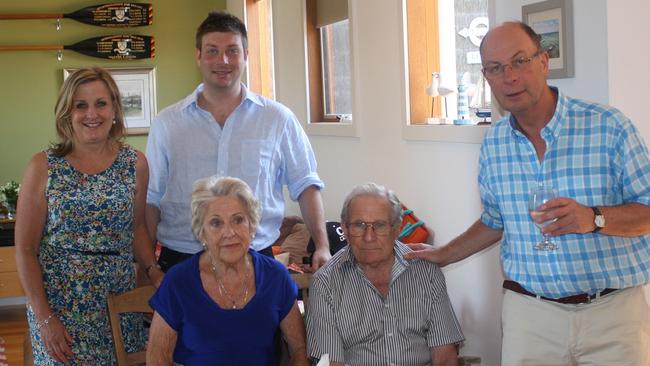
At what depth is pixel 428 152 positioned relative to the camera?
4129 millimetres

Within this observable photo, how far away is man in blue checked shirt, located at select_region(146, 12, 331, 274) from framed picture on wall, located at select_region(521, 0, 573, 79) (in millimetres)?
985

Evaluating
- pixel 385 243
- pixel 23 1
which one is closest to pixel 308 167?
pixel 385 243

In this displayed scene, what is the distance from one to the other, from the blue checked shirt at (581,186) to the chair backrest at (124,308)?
4.00 ft

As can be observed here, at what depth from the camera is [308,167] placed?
126 inches

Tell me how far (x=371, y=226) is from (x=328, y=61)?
10.6 ft

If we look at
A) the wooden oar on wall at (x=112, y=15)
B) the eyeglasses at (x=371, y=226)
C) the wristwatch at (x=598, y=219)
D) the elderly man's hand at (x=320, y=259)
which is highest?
the wooden oar on wall at (x=112, y=15)

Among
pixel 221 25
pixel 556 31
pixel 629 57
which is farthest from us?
pixel 221 25

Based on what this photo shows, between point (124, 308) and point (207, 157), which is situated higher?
point (207, 157)

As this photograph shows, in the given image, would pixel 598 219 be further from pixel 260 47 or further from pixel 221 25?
pixel 260 47

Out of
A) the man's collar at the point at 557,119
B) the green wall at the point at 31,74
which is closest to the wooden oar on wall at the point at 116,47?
the green wall at the point at 31,74

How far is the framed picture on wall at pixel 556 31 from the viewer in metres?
A: 2.82

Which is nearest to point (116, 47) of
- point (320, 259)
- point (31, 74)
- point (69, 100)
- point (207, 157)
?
point (31, 74)

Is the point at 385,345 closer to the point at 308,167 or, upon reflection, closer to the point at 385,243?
the point at 385,243

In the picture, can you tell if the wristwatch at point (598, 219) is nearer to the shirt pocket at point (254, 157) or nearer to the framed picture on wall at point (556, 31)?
the framed picture on wall at point (556, 31)
